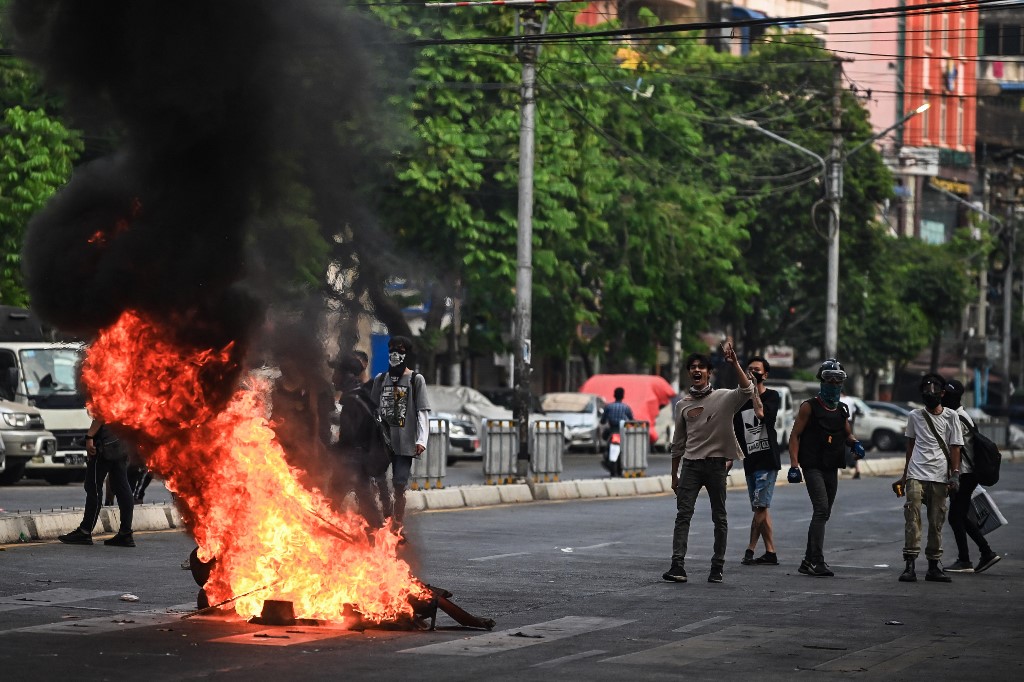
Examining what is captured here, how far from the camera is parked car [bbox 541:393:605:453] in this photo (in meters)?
40.2

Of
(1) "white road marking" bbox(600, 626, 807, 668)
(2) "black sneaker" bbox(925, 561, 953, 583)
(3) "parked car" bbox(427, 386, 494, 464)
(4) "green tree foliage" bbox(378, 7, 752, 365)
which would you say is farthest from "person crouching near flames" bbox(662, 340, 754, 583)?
(3) "parked car" bbox(427, 386, 494, 464)

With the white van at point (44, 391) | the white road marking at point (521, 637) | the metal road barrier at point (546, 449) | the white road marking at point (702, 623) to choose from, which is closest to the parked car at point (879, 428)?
the metal road barrier at point (546, 449)

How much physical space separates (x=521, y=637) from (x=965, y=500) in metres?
6.38

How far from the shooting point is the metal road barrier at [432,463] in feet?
77.4

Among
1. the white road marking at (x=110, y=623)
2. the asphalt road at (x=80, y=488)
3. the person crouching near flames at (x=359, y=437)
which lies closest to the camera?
the white road marking at (x=110, y=623)

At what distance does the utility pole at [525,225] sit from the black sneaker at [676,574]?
12300mm

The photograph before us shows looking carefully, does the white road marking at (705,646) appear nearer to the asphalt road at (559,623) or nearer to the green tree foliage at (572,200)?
the asphalt road at (559,623)

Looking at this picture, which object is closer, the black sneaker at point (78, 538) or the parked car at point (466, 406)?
the black sneaker at point (78, 538)

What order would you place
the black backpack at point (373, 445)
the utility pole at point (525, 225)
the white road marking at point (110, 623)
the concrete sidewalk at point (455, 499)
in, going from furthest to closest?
the utility pole at point (525, 225)
the concrete sidewalk at point (455, 499)
the black backpack at point (373, 445)
the white road marking at point (110, 623)

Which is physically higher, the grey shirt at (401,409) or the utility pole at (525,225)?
the utility pole at (525,225)

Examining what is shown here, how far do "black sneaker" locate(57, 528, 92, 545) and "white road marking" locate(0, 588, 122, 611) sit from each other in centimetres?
349

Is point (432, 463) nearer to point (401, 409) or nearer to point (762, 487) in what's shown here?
point (401, 409)

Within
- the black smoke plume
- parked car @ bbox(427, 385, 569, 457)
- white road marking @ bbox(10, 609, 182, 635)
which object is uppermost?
the black smoke plume

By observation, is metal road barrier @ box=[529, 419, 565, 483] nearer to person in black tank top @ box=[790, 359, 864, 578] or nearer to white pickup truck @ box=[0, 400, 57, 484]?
white pickup truck @ box=[0, 400, 57, 484]
